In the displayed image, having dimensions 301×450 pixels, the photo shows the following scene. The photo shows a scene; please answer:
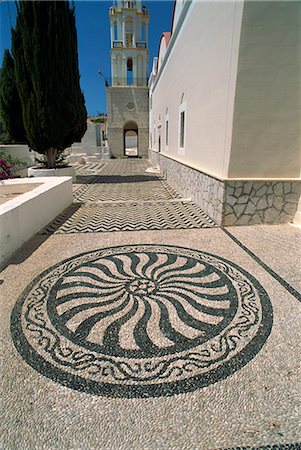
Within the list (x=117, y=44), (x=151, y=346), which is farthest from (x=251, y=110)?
(x=117, y=44)

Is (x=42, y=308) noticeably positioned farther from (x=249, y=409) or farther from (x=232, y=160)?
(x=232, y=160)

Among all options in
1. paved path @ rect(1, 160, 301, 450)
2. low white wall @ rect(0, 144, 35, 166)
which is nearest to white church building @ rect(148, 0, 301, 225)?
paved path @ rect(1, 160, 301, 450)

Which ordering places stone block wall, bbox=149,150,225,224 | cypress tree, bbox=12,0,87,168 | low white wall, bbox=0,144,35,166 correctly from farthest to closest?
low white wall, bbox=0,144,35,166 < cypress tree, bbox=12,0,87,168 < stone block wall, bbox=149,150,225,224

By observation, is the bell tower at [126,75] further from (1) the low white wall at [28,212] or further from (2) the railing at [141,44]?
(1) the low white wall at [28,212]

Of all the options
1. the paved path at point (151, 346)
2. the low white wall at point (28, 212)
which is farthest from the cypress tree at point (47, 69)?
the paved path at point (151, 346)

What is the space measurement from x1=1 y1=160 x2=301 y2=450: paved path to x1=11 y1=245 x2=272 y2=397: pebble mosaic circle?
0.03 feet

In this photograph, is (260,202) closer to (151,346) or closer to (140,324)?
(140,324)

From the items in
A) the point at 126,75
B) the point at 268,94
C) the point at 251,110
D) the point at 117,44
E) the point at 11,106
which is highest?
the point at 117,44

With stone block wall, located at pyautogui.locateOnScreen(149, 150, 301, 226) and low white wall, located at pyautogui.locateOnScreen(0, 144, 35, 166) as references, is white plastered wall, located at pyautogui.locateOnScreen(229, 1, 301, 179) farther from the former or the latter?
low white wall, located at pyautogui.locateOnScreen(0, 144, 35, 166)

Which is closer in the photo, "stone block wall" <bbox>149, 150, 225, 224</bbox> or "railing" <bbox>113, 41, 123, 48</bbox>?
"stone block wall" <bbox>149, 150, 225, 224</bbox>

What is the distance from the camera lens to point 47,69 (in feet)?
28.1

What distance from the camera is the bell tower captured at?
25.0m

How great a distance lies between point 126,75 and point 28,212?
2583 cm

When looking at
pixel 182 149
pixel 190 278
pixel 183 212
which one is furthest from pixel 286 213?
pixel 182 149
